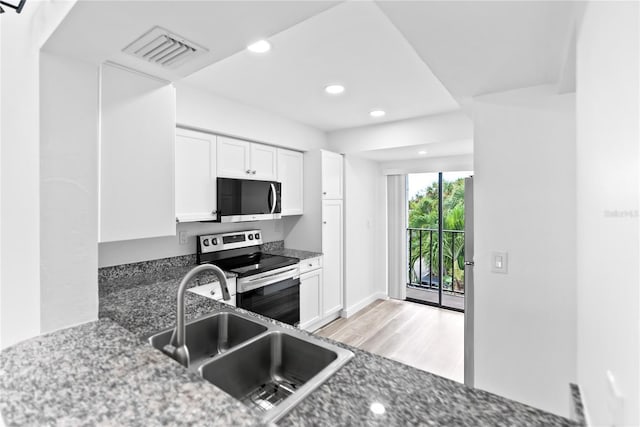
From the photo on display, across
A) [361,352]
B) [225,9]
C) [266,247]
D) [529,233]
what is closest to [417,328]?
[266,247]

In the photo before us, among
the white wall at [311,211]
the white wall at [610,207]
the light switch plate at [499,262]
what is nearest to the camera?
the white wall at [610,207]

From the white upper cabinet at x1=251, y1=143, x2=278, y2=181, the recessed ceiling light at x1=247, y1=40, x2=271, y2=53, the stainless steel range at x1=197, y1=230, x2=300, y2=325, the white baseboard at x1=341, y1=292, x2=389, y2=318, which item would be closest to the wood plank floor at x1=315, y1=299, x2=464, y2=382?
the white baseboard at x1=341, y1=292, x2=389, y2=318

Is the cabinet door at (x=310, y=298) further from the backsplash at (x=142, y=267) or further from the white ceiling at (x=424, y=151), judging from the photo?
the white ceiling at (x=424, y=151)

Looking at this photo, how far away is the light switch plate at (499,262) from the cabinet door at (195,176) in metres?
2.16

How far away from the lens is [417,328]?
3732 mm

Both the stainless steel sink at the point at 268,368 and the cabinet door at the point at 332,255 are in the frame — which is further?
the cabinet door at the point at 332,255

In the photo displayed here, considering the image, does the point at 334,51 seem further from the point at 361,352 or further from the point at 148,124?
the point at 361,352

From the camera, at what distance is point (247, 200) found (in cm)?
302

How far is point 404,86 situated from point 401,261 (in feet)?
9.39

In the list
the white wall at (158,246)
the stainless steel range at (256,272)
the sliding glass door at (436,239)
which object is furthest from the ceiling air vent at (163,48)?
the sliding glass door at (436,239)

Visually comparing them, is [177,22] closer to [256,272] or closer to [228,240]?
[256,272]

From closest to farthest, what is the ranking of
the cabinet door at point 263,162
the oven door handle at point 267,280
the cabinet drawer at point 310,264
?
1. the oven door handle at point 267,280
2. the cabinet door at point 263,162
3. the cabinet drawer at point 310,264

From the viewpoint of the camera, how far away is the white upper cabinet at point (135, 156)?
154 centimetres

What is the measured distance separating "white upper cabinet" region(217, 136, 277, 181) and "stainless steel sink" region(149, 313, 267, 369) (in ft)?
5.38
